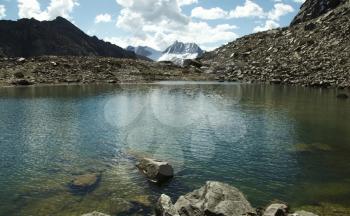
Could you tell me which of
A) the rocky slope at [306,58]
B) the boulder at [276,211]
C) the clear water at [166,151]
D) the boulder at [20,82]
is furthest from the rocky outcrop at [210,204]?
the boulder at [20,82]

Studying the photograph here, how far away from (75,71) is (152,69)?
43918 millimetres

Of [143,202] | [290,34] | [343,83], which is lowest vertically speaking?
[143,202]

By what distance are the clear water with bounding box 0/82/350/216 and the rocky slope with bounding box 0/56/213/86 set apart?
62441 mm

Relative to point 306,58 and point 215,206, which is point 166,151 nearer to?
point 215,206

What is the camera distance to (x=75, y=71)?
532 feet

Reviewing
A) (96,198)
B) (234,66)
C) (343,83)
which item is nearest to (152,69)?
(234,66)

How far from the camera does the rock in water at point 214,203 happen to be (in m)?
25.5

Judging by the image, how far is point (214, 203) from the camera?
26172 mm

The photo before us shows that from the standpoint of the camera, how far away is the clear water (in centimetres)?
3234

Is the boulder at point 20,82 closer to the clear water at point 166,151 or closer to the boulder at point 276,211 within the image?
the clear water at point 166,151

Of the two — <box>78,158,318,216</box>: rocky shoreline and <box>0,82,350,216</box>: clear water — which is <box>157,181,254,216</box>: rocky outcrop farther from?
<box>0,82,350,216</box>: clear water

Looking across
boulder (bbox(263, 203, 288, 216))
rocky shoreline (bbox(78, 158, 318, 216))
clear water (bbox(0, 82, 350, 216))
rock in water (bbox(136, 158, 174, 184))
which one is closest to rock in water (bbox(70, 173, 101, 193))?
clear water (bbox(0, 82, 350, 216))

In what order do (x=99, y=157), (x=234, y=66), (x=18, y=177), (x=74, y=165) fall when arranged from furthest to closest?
(x=234, y=66)
(x=99, y=157)
(x=74, y=165)
(x=18, y=177)

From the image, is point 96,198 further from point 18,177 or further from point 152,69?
point 152,69
